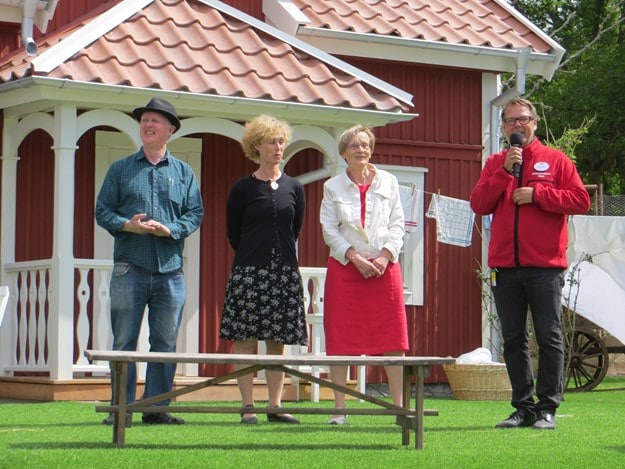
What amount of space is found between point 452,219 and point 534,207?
20.0 feet

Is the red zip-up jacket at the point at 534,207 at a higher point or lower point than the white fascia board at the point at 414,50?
lower

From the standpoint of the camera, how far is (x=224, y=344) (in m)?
12.9

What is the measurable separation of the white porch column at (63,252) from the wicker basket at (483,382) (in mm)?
3650

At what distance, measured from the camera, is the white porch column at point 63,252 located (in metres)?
10.8

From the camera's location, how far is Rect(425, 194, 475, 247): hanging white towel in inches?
560

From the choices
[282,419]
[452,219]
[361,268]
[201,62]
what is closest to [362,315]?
[361,268]

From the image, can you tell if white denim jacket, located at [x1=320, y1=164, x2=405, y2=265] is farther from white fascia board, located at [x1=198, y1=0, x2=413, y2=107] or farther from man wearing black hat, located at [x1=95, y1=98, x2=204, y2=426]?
white fascia board, located at [x1=198, y1=0, x2=413, y2=107]

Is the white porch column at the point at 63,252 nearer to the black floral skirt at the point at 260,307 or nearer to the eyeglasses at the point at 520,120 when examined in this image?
the black floral skirt at the point at 260,307

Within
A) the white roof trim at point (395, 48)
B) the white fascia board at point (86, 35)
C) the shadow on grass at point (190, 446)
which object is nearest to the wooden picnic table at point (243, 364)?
the shadow on grass at point (190, 446)

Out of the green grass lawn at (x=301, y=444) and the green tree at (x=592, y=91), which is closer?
the green grass lawn at (x=301, y=444)

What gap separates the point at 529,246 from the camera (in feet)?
27.0

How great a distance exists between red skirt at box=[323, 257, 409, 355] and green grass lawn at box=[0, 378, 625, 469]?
1.59 ft

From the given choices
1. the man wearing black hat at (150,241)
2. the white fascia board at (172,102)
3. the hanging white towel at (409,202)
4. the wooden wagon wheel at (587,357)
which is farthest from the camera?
the wooden wagon wheel at (587,357)

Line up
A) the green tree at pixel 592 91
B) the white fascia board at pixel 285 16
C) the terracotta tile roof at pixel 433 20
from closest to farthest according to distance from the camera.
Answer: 1. the white fascia board at pixel 285 16
2. the terracotta tile roof at pixel 433 20
3. the green tree at pixel 592 91
